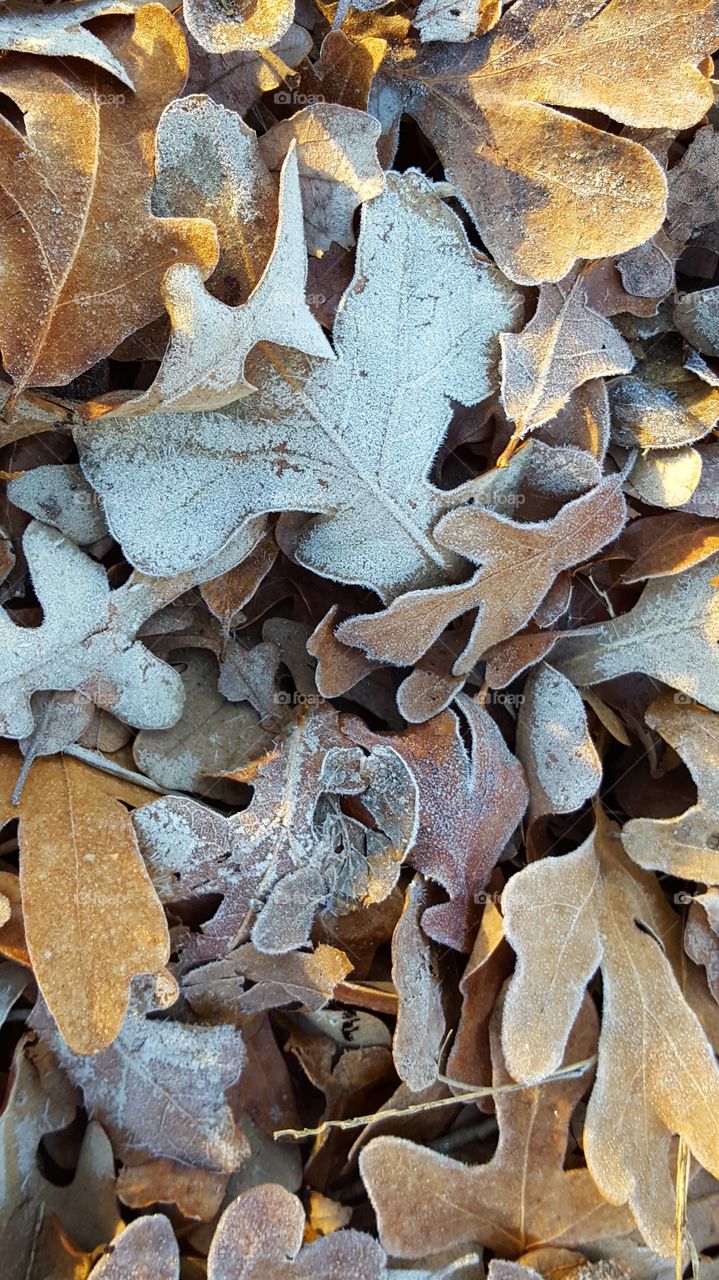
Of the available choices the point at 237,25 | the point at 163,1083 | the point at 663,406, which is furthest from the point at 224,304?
the point at 163,1083

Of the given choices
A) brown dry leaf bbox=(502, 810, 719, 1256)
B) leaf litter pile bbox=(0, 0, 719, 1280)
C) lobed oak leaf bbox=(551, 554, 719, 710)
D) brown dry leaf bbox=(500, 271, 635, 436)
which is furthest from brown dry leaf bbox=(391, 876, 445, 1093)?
brown dry leaf bbox=(500, 271, 635, 436)

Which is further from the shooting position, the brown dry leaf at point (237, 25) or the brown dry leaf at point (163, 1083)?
the brown dry leaf at point (163, 1083)

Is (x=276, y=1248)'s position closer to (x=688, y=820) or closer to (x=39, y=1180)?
(x=39, y=1180)

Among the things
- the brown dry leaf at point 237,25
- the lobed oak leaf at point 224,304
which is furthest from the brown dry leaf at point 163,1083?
the brown dry leaf at point 237,25

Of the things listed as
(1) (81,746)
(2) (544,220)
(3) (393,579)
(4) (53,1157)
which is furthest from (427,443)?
(4) (53,1157)

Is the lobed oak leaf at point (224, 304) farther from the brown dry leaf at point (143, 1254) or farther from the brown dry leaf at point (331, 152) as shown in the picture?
the brown dry leaf at point (143, 1254)
